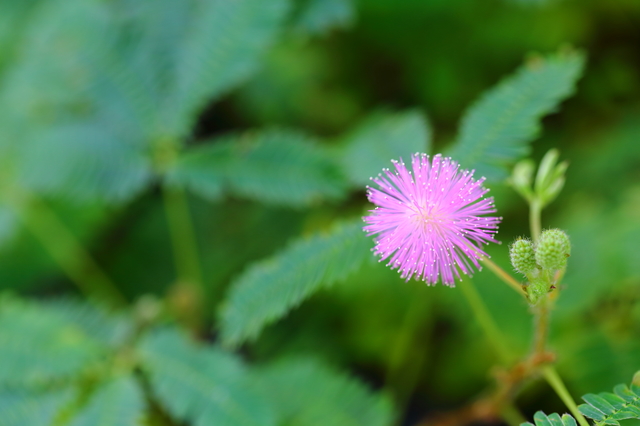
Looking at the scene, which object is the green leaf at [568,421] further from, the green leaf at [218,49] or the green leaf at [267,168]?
the green leaf at [218,49]

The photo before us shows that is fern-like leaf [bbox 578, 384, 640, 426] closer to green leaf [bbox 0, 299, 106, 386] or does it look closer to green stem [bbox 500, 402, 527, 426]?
green stem [bbox 500, 402, 527, 426]

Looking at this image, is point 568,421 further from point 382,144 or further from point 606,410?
point 382,144

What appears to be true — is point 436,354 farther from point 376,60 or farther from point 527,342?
point 376,60

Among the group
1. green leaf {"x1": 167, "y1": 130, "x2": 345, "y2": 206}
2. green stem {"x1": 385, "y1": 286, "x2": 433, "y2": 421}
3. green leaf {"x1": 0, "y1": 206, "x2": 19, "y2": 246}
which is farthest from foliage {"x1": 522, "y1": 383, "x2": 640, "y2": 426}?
green leaf {"x1": 0, "y1": 206, "x2": 19, "y2": 246}

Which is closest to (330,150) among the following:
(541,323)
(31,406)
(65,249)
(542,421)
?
(541,323)

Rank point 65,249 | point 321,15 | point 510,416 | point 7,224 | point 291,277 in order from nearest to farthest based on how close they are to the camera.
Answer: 1. point 291,277
2. point 510,416
3. point 321,15
4. point 7,224
5. point 65,249

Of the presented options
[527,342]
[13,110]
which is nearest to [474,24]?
[527,342]
